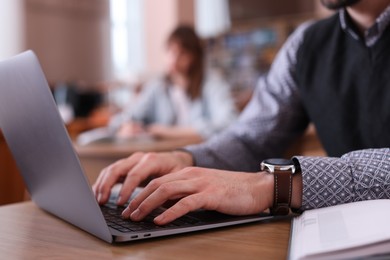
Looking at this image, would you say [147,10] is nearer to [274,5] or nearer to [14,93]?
[274,5]

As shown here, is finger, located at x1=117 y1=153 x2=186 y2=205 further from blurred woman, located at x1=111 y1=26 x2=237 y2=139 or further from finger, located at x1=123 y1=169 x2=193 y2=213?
blurred woman, located at x1=111 y1=26 x2=237 y2=139

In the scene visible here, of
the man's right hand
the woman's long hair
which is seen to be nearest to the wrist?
the man's right hand

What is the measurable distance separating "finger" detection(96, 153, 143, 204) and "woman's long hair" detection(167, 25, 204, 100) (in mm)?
2734

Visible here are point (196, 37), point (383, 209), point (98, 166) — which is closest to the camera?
point (383, 209)

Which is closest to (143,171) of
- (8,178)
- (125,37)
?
(8,178)

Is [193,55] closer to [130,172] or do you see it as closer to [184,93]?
[184,93]

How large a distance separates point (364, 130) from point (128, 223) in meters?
0.68

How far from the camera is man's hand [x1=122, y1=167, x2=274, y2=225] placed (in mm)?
755

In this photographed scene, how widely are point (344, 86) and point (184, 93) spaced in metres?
2.53

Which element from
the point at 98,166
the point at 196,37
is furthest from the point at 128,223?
the point at 196,37

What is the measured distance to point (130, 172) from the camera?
37.2 inches

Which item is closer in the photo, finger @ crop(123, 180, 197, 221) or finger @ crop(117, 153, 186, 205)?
finger @ crop(123, 180, 197, 221)

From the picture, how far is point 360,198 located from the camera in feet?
2.76

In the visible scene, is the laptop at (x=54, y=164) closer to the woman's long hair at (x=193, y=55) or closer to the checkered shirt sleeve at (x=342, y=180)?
the checkered shirt sleeve at (x=342, y=180)
